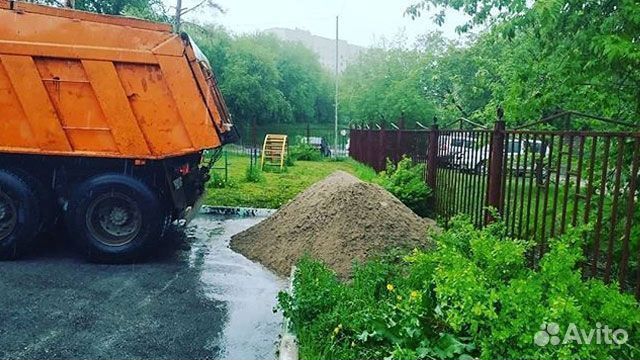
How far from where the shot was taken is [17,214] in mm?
6219

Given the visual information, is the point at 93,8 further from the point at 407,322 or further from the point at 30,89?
the point at 407,322

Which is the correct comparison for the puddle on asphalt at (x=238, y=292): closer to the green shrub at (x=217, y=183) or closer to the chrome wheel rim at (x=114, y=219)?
the chrome wheel rim at (x=114, y=219)

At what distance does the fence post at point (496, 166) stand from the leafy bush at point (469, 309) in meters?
1.39

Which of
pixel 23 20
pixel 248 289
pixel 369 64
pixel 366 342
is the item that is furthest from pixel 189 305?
pixel 369 64

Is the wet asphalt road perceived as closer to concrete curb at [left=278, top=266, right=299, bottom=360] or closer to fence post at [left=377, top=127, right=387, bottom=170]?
concrete curb at [left=278, top=266, right=299, bottom=360]

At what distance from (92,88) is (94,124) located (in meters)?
0.43

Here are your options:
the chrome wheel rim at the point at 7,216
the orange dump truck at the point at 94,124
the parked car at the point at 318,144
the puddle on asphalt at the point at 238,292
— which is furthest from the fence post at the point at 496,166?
the parked car at the point at 318,144

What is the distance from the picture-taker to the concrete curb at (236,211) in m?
9.88

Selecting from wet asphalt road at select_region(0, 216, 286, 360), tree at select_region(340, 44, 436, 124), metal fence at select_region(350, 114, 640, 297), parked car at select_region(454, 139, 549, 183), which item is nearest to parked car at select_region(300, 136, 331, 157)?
tree at select_region(340, 44, 436, 124)

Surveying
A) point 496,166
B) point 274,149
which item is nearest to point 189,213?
point 496,166

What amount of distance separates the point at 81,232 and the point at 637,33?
6184mm

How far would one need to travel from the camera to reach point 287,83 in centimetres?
3841

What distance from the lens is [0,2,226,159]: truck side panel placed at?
19.7 feet

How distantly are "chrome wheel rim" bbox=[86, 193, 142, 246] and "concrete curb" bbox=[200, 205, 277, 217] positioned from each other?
3.51m
